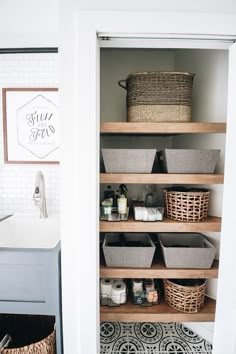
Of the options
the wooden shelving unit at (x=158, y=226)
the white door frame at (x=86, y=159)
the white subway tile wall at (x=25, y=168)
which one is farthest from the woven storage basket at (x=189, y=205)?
the white subway tile wall at (x=25, y=168)

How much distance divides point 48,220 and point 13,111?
92 centimetres

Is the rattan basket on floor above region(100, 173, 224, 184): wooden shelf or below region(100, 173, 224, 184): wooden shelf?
below

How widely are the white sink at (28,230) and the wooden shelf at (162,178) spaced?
67 centimetres

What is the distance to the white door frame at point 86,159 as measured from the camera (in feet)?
3.04

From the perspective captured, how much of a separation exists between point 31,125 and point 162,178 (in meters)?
1.16

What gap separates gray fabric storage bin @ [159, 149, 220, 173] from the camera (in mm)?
1163

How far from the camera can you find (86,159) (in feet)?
3.22

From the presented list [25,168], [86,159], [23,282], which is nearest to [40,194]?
[25,168]

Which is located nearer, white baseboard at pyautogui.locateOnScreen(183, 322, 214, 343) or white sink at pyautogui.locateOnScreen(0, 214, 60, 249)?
white baseboard at pyautogui.locateOnScreen(183, 322, 214, 343)

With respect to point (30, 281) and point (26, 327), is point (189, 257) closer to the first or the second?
point (30, 281)

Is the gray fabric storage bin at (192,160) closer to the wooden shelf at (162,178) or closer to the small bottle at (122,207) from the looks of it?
the wooden shelf at (162,178)

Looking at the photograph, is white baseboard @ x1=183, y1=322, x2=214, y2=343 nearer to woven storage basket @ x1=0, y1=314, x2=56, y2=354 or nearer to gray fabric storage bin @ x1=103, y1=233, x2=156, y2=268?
gray fabric storage bin @ x1=103, y1=233, x2=156, y2=268

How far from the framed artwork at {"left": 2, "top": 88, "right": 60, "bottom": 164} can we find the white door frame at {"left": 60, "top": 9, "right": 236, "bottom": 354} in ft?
2.47

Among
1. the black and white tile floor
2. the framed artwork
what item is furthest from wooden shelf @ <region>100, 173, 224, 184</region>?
the black and white tile floor
